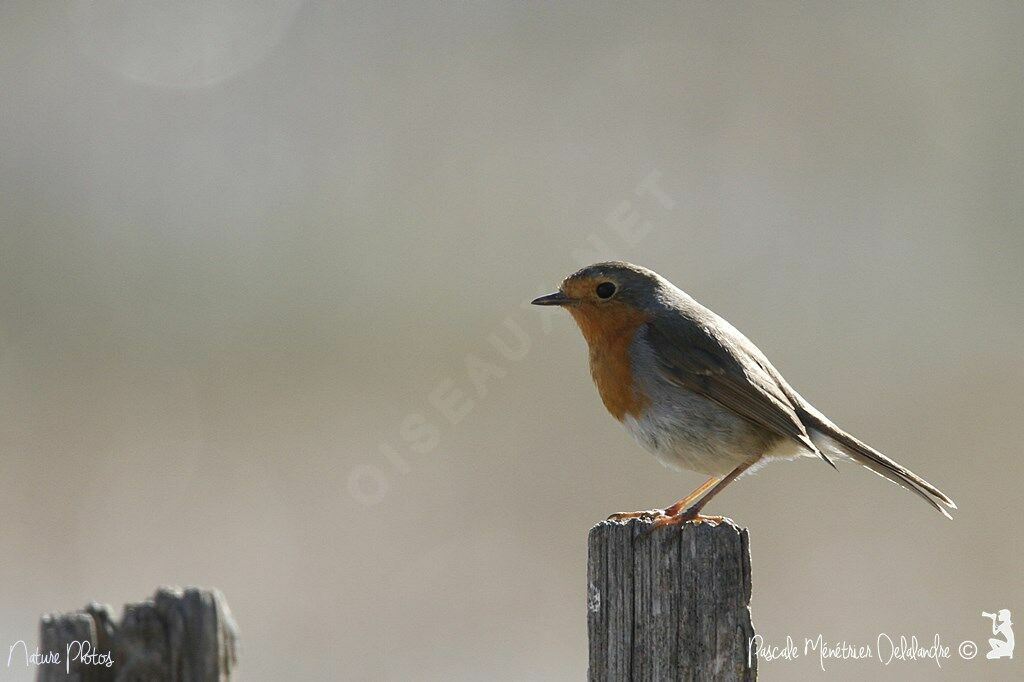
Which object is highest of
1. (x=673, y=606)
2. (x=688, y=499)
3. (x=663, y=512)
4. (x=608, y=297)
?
(x=608, y=297)

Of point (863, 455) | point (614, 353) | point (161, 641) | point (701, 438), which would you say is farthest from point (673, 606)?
point (863, 455)

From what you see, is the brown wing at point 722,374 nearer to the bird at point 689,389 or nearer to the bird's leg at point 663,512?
the bird at point 689,389

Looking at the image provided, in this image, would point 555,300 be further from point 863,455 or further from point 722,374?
point 863,455

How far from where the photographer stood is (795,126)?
50.0 ft

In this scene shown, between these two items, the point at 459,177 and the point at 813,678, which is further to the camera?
the point at 459,177

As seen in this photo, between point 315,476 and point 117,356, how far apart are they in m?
3.04

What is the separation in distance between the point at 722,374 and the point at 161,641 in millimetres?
2578

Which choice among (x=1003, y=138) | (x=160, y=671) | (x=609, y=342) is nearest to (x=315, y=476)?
(x=609, y=342)

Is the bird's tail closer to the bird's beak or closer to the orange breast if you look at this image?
the orange breast

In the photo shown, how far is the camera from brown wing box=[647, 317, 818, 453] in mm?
4660

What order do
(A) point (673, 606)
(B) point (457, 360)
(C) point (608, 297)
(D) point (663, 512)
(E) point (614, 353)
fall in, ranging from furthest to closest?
(B) point (457, 360) → (C) point (608, 297) → (E) point (614, 353) → (D) point (663, 512) → (A) point (673, 606)

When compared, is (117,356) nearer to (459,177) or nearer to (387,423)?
(387,423)

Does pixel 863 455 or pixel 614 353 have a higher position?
pixel 614 353

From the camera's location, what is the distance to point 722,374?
4.75 m
